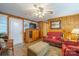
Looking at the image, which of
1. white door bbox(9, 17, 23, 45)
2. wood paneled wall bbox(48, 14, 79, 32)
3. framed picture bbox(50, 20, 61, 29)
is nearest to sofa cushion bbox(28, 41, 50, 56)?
white door bbox(9, 17, 23, 45)

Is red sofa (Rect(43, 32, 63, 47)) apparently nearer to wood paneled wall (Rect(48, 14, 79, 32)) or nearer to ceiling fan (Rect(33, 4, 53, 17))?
wood paneled wall (Rect(48, 14, 79, 32))

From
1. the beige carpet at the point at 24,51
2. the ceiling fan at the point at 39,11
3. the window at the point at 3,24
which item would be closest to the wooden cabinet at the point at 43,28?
the ceiling fan at the point at 39,11

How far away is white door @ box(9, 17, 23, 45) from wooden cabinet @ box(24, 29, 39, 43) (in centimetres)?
13

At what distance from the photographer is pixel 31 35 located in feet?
7.84

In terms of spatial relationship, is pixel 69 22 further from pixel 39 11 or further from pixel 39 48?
pixel 39 48

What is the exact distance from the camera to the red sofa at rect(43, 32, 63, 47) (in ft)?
7.48

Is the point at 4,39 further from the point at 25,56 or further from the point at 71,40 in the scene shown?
the point at 71,40

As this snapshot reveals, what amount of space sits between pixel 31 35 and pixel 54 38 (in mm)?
558

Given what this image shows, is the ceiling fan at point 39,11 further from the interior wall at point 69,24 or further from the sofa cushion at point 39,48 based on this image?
the sofa cushion at point 39,48

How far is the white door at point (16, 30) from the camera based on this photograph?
2.26m

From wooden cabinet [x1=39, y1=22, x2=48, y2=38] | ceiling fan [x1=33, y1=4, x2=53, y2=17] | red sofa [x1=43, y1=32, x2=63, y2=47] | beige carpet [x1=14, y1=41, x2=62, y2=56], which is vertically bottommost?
beige carpet [x1=14, y1=41, x2=62, y2=56]

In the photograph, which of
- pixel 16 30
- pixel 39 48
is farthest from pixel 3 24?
pixel 39 48

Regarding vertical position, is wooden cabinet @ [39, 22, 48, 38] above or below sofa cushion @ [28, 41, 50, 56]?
above

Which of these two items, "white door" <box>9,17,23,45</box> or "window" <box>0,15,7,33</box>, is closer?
"window" <box>0,15,7,33</box>
